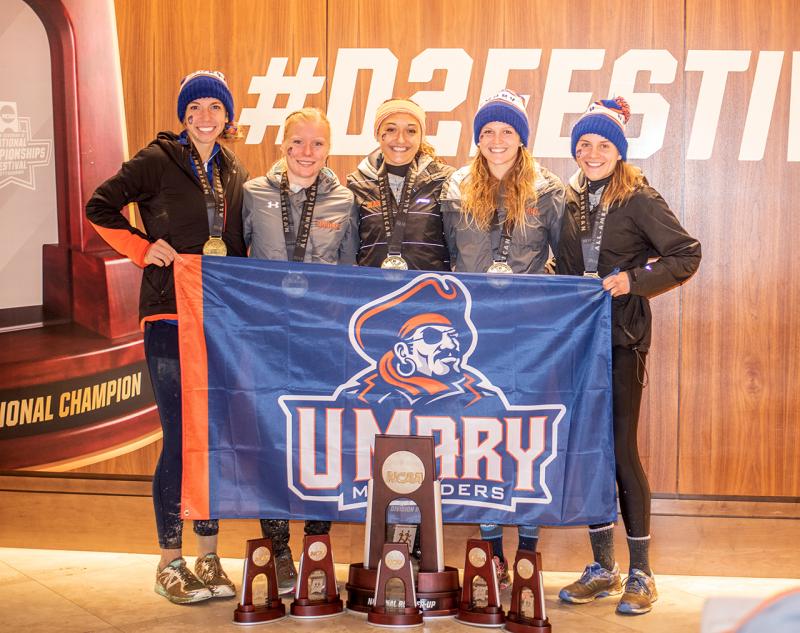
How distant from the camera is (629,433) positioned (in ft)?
10.5

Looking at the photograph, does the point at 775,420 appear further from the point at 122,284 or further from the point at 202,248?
the point at 122,284

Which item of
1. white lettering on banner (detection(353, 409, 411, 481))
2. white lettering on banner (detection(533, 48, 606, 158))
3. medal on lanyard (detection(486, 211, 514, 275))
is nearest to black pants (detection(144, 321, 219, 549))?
white lettering on banner (detection(353, 409, 411, 481))

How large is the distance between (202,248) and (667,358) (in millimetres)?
1954

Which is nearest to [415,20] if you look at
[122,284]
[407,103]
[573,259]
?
[407,103]

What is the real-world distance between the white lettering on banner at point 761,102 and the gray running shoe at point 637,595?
1764mm

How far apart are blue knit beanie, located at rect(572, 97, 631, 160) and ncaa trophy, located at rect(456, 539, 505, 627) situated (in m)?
1.49

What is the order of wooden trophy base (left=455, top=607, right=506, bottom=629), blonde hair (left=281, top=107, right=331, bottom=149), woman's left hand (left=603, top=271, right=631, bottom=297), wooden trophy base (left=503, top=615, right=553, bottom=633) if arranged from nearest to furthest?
wooden trophy base (left=503, top=615, right=553, bottom=633) < wooden trophy base (left=455, top=607, right=506, bottom=629) < woman's left hand (left=603, top=271, right=631, bottom=297) < blonde hair (left=281, top=107, right=331, bottom=149)

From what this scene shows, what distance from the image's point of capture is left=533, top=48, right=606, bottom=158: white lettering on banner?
3758mm

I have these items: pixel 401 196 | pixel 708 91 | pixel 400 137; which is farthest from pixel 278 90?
pixel 708 91

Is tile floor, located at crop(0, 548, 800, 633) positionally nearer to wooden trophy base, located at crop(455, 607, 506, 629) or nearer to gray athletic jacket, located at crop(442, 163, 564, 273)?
wooden trophy base, located at crop(455, 607, 506, 629)

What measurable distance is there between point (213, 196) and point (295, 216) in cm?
30

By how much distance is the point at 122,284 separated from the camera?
402 cm

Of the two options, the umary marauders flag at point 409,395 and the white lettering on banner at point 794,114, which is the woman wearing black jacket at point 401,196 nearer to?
the umary marauders flag at point 409,395

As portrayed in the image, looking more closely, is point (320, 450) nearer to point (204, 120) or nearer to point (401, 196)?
point (401, 196)
